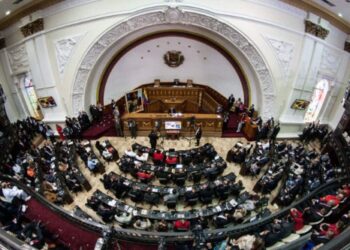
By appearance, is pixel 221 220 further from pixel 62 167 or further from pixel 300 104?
pixel 300 104

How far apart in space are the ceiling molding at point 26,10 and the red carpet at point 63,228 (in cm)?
954

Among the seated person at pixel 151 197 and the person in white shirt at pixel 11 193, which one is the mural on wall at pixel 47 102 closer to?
the person in white shirt at pixel 11 193

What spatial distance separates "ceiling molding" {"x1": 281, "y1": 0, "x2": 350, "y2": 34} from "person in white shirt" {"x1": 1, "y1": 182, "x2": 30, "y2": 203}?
14491mm

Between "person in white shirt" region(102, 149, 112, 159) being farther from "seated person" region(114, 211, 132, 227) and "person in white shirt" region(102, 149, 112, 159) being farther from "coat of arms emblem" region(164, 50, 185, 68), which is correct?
"coat of arms emblem" region(164, 50, 185, 68)

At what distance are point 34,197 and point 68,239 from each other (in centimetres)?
232

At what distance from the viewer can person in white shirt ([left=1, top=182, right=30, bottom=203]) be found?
36.5ft

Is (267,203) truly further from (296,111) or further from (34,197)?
(34,197)

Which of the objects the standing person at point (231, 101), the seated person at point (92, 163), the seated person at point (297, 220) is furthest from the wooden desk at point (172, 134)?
the seated person at point (297, 220)

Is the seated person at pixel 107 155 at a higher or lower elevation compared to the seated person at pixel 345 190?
lower

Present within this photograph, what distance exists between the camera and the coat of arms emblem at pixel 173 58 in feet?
64.4

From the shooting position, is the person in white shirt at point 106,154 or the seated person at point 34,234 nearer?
the seated person at point 34,234

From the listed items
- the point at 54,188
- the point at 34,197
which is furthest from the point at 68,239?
the point at 54,188

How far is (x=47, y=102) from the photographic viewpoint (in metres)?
A: 17.9

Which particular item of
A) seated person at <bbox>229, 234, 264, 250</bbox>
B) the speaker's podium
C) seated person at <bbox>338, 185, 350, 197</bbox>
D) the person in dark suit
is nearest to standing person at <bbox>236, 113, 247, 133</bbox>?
the speaker's podium
